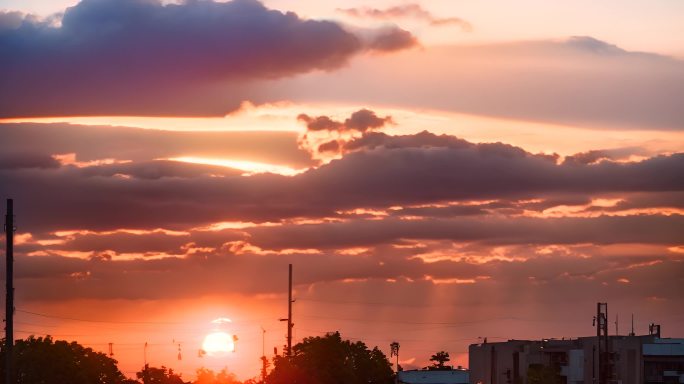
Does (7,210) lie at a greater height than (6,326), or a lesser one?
greater

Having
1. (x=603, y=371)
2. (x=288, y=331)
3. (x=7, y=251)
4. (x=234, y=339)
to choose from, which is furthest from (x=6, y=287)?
(x=234, y=339)

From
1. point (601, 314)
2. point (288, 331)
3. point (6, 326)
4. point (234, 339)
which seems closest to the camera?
point (6, 326)

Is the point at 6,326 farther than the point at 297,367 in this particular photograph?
No

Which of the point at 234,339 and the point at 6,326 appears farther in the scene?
the point at 234,339

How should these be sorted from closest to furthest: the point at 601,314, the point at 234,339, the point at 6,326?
the point at 6,326 → the point at 601,314 → the point at 234,339

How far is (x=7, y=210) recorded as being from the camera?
9069cm

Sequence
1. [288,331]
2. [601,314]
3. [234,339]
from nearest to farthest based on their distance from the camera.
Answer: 1. [288,331]
2. [601,314]
3. [234,339]

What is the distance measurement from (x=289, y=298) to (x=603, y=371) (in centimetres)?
3441

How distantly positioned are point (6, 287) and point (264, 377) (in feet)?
364

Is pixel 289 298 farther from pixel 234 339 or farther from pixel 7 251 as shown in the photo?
pixel 7 251

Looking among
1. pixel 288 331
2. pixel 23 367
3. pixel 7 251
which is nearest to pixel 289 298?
pixel 288 331

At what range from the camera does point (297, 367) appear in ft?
641

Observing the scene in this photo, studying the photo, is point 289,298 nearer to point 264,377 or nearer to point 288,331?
point 288,331

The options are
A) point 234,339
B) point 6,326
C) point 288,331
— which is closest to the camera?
point 6,326
